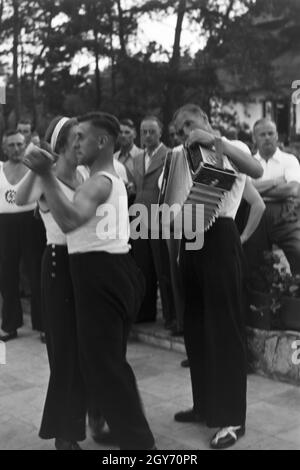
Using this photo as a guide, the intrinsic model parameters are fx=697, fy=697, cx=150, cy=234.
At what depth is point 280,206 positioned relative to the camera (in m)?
5.86

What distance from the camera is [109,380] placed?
3.66m

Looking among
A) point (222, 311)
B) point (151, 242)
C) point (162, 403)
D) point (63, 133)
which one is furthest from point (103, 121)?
point (151, 242)

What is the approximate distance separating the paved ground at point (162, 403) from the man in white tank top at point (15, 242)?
2.00 ft

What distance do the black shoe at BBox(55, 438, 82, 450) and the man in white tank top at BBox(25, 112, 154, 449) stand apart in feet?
1.25

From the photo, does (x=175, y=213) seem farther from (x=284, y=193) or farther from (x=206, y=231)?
(x=284, y=193)

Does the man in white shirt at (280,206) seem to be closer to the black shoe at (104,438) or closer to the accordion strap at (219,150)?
the accordion strap at (219,150)

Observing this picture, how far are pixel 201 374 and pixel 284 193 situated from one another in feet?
6.78

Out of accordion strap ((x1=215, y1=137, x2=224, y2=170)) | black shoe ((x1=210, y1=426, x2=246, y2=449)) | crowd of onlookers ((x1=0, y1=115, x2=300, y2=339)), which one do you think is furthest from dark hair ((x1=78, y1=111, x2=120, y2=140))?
black shoe ((x1=210, y1=426, x2=246, y2=449))

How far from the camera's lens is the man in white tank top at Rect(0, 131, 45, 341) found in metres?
6.56

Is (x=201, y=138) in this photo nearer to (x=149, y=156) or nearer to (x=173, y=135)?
(x=173, y=135)

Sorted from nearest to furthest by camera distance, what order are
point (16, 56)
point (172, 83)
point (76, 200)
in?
point (76, 200) < point (172, 83) < point (16, 56)

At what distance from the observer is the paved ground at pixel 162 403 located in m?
4.11

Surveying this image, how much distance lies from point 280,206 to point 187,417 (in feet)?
7.15

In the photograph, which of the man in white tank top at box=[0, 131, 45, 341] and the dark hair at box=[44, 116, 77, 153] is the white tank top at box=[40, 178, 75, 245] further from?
the man in white tank top at box=[0, 131, 45, 341]
